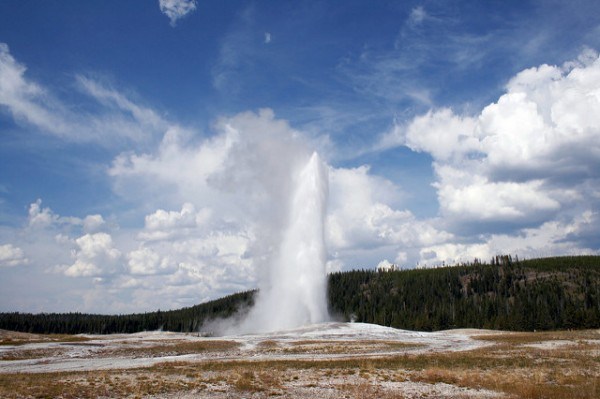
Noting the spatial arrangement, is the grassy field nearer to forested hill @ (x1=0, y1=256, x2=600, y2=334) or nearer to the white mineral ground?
the white mineral ground

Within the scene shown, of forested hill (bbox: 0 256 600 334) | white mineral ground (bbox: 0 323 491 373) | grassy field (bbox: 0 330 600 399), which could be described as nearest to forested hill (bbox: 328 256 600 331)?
forested hill (bbox: 0 256 600 334)

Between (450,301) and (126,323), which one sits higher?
(450,301)

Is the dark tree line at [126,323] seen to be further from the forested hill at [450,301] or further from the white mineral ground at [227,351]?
the white mineral ground at [227,351]

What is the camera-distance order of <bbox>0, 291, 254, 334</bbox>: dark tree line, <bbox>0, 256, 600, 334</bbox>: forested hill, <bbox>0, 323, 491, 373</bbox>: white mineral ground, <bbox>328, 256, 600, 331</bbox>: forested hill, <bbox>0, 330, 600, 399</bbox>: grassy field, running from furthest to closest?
1. <bbox>0, 291, 254, 334</bbox>: dark tree line
2. <bbox>0, 256, 600, 334</bbox>: forested hill
3. <bbox>328, 256, 600, 331</bbox>: forested hill
4. <bbox>0, 323, 491, 373</bbox>: white mineral ground
5. <bbox>0, 330, 600, 399</bbox>: grassy field

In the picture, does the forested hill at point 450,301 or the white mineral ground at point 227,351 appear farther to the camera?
the forested hill at point 450,301

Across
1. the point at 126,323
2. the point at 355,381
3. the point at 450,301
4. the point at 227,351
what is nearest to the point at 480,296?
the point at 450,301

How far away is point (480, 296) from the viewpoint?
144375 millimetres

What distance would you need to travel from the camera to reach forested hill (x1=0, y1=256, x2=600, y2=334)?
9850 cm

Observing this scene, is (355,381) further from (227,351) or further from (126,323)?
(126,323)

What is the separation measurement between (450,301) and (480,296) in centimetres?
1765

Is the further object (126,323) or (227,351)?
(126,323)

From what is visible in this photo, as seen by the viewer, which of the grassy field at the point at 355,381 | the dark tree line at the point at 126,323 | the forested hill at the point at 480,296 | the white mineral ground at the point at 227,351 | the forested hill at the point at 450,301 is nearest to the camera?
the grassy field at the point at 355,381

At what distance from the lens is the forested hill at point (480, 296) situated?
95062 mm

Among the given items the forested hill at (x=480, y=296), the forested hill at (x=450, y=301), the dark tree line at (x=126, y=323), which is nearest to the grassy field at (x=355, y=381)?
the forested hill at (x=480, y=296)
